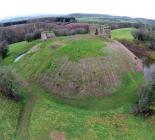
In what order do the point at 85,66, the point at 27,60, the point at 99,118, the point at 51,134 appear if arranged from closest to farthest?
the point at 51,134, the point at 99,118, the point at 85,66, the point at 27,60

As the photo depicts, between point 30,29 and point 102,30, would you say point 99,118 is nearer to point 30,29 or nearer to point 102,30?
point 102,30

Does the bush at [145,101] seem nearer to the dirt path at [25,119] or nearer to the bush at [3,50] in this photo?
the dirt path at [25,119]

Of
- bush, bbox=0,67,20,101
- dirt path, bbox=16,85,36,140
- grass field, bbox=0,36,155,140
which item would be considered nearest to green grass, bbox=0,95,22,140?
grass field, bbox=0,36,155,140

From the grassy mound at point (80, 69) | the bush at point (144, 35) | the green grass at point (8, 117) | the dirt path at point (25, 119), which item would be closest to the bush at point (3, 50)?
the grassy mound at point (80, 69)

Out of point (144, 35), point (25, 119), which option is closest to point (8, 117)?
point (25, 119)

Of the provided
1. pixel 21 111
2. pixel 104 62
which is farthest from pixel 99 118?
pixel 104 62

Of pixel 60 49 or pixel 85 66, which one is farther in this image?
pixel 60 49

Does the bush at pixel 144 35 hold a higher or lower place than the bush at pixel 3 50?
higher
